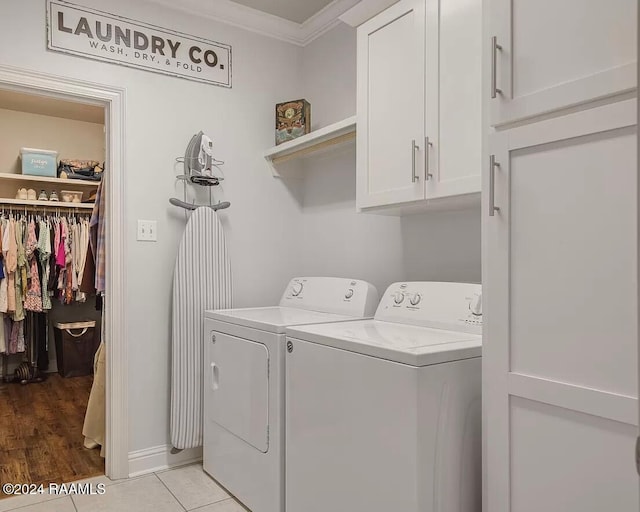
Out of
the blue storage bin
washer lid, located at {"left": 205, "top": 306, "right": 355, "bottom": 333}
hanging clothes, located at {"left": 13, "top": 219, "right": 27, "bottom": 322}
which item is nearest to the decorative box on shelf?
washer lid, located at {"left": 205, "top": 306, "right": 355, "bottom": 333}

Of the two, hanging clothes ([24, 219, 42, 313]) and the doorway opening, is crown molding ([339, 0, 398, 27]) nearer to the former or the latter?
the doorway opening

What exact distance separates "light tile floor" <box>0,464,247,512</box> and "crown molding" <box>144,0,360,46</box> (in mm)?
2504

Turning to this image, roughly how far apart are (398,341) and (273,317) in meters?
0.86

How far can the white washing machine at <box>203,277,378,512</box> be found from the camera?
6.68ft

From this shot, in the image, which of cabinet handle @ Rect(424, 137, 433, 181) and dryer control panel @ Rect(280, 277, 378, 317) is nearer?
cabinet handle @ Rect(424, 137, 433, 181)

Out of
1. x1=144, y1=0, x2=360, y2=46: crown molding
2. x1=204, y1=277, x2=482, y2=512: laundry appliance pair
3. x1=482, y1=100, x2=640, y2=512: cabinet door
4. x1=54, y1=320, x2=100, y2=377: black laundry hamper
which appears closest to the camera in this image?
x1=482, y1=100, x2=640, y2=512: cabinet door

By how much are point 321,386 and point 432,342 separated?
0.43 metres

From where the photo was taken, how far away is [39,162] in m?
4.77

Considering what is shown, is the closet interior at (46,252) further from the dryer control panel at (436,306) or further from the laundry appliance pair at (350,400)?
the dryer control panel at (436,306)

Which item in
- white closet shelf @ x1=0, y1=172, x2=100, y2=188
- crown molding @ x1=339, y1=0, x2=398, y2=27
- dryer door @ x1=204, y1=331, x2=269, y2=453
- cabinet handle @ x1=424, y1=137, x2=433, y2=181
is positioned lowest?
dryer door @ x1=204, y1=331, x2=269, y2=453

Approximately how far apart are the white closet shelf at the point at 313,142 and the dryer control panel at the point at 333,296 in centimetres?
73

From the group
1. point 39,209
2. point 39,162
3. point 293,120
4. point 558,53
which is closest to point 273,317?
point 293,120

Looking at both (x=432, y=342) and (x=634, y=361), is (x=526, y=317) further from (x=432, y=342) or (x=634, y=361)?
(x=432, y=342)

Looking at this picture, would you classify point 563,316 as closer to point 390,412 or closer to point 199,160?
point 390,412
